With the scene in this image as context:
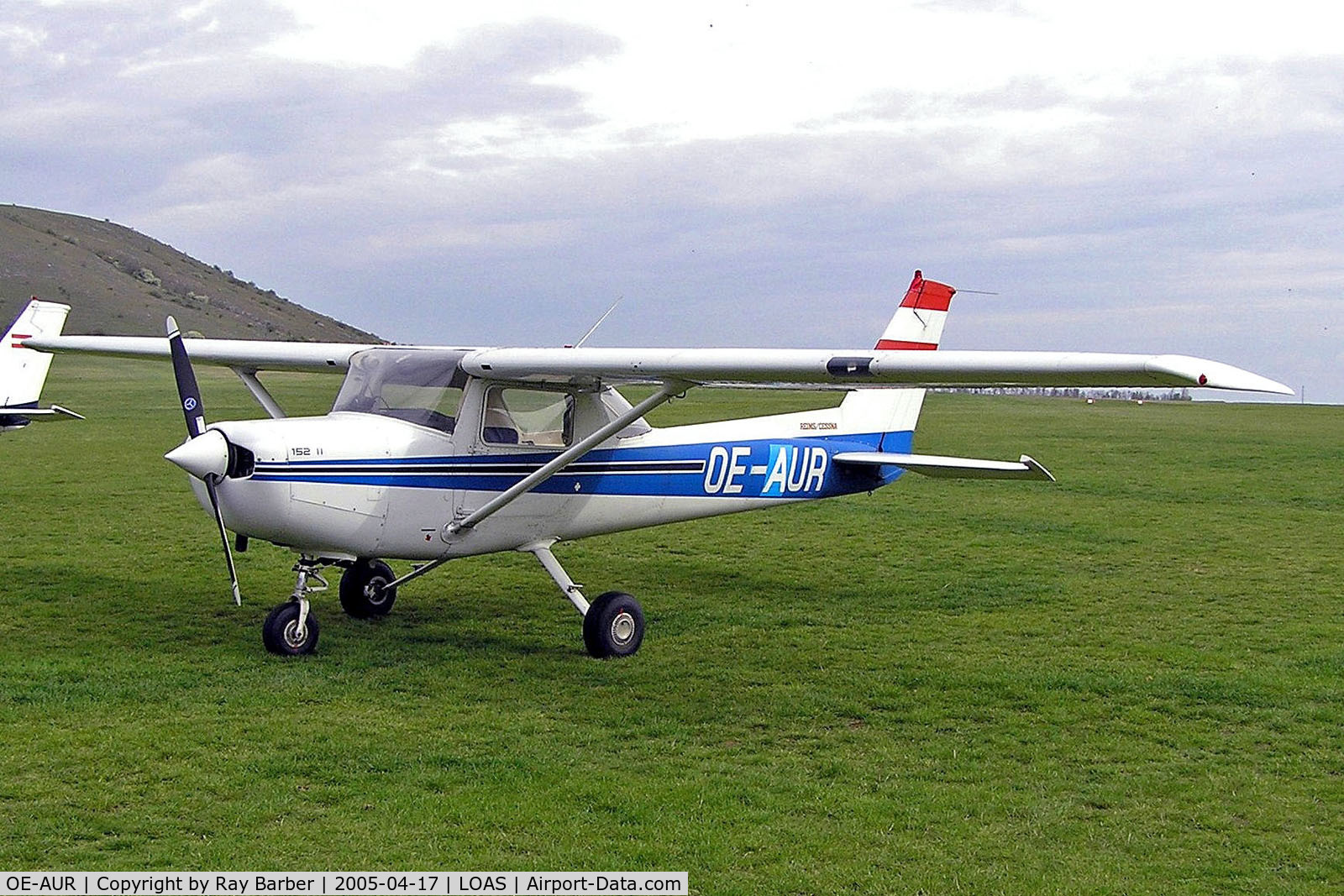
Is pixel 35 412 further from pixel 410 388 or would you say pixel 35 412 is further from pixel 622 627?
pixel 622 627

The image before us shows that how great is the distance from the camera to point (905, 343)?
469 inches

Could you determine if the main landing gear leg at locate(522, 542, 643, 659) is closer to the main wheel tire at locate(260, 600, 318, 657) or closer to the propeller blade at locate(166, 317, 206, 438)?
the main wheel tire at locate(260, 600, 318, 657)

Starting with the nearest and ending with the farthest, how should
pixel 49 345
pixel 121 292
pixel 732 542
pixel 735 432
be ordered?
pixel 735 432 → pixel 49 345 → pixel 732 542 → pixel 121 292

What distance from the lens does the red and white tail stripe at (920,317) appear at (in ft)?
39.1

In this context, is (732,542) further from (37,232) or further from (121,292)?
(37,232)

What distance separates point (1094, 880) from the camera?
491cm

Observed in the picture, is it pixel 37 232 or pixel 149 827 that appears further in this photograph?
pixel 37 232

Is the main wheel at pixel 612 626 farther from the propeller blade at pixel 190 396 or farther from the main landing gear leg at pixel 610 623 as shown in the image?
the propeller blade at pixel 190 396

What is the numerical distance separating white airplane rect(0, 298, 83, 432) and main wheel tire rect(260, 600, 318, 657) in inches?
404

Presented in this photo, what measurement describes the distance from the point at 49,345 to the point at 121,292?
117 meters

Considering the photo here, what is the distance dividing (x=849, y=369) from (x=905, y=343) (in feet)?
15.4

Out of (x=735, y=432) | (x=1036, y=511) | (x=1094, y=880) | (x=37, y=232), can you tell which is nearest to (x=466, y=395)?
(x=735, y=432)

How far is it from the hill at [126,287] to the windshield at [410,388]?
89.9 meters

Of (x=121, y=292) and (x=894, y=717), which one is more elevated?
(x=121, y=292)
